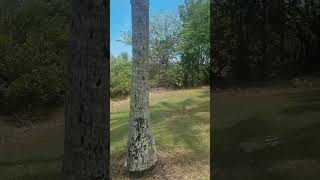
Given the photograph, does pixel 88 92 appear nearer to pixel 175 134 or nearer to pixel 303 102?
pixel 175 134

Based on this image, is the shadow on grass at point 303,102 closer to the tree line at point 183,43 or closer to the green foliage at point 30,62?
the tree line at point 183,43

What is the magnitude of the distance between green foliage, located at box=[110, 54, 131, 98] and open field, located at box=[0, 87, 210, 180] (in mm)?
165

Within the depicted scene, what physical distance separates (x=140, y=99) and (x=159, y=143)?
722mm

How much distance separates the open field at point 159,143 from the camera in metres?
6.64

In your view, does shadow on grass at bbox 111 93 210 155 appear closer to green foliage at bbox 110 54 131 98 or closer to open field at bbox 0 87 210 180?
open field at bbox 0 87 210 180

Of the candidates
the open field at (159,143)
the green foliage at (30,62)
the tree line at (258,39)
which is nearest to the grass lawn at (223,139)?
the open field at (159,143)

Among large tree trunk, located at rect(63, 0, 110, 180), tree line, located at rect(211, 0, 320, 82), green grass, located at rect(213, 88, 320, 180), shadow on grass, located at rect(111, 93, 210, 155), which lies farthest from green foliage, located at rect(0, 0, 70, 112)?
large tree trunk, located at rect(63, 0, 110, 180)

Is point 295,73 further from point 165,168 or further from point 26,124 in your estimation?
point 26,124

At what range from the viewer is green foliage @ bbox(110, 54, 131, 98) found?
6.99 m

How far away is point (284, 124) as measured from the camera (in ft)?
23.1

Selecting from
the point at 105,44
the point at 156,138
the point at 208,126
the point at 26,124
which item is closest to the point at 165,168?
the point at 156,138

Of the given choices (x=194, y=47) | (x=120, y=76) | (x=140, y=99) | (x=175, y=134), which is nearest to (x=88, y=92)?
(x=140, y=99)

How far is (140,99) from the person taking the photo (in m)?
6.54

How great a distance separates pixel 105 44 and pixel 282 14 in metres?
5.15
